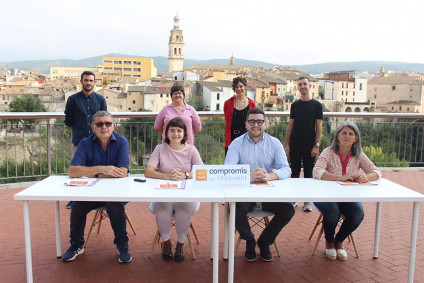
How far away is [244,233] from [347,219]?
86 centimetres

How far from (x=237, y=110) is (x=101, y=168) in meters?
1.83

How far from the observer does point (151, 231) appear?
3.91m

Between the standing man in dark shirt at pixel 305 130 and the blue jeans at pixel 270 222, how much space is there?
1376 millimetres

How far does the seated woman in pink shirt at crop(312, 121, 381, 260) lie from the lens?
3.20 m

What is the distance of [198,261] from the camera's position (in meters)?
3.22

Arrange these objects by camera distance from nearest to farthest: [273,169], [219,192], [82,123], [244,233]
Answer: [219,192] → [244,233] → [273,169] → [82,123]

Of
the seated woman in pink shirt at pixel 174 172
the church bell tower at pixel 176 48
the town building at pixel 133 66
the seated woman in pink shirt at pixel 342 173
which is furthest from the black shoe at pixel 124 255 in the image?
the town building at pixel 133 66

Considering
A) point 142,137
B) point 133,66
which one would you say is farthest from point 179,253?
point 133,66

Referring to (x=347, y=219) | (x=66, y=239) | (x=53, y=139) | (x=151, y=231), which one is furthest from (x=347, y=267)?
(x=53, y=139)

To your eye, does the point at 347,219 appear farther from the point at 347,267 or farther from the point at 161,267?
the point at 161,267

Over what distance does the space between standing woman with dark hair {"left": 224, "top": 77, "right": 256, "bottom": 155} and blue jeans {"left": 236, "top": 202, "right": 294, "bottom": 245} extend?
142 cm

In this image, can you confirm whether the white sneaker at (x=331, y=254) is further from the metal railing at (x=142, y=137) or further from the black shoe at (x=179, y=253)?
the metal railing at (x=142, y=137)

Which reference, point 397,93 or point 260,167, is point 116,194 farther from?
point 397,93

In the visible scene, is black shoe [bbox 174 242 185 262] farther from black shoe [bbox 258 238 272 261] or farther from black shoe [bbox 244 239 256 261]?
black shoe [bbox 258 238 272 261]
